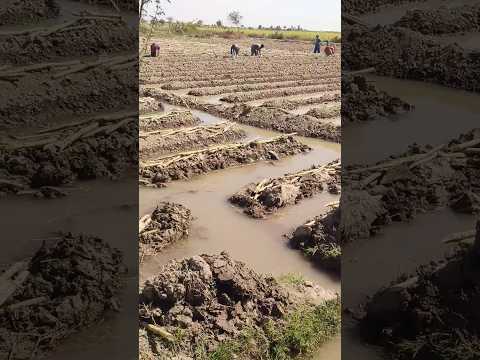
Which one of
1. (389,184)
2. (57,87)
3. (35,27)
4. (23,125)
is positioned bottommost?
(389,184)

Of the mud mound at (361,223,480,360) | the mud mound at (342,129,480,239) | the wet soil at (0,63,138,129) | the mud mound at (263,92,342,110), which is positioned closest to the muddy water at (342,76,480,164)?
the mud mound at (342,129,480,239)

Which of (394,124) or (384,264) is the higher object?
(394,124)

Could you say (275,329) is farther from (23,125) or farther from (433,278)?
(23,125)

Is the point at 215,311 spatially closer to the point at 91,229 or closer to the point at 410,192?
the point at 91,229

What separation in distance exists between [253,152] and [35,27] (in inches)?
254

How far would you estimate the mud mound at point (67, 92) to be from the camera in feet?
29.5

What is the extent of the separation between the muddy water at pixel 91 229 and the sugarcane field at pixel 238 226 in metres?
0.15

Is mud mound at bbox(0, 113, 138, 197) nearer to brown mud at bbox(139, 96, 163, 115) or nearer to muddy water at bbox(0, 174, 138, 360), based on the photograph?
muddy water at bbox(0, 174, 138, 360)

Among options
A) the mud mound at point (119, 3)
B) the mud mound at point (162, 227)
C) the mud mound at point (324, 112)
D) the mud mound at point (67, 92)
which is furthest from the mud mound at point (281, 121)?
the mud mound at point (162, 227)

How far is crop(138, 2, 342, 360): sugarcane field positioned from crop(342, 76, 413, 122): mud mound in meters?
0.88

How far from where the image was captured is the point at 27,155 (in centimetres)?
697

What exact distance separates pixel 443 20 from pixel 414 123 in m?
6.12

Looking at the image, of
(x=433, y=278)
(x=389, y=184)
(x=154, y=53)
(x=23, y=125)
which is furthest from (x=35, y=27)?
(x=433, y=278)

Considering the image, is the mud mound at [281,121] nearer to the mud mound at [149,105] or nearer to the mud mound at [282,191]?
the mud mound at [149,105]
